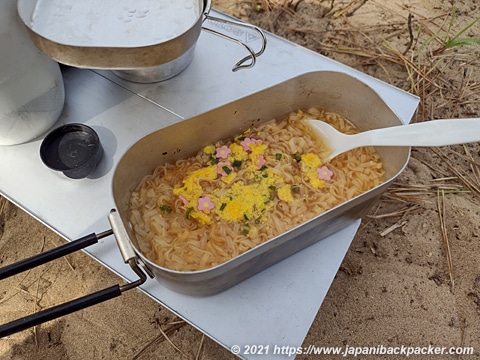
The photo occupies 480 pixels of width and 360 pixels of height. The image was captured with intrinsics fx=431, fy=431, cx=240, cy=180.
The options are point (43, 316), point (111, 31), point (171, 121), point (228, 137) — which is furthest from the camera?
point (171, 121)

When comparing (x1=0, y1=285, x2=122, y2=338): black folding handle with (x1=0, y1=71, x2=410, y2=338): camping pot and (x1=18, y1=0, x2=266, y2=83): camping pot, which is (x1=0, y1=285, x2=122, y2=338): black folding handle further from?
(x1=18, y1=0, x2=266, y2=83): camping pot

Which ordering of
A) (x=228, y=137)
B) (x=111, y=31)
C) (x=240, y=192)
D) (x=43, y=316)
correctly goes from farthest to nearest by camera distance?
(x=228, y=137) → (x=240, y=192) → (x=111, y=31) → (x=43, y=316)

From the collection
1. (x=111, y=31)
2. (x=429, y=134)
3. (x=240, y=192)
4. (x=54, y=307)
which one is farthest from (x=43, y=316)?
(x=429, y=134)

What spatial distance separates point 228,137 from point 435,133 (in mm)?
791

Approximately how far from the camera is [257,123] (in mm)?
1826

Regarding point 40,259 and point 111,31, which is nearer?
point 40,259

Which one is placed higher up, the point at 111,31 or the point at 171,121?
the point at 111,31

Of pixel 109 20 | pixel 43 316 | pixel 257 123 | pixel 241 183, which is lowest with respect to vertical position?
pixel 43 316

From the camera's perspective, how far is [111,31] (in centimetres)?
143

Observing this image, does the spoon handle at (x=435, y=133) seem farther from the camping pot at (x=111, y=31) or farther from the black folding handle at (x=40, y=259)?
the black folding handle at (x=40, y=259)

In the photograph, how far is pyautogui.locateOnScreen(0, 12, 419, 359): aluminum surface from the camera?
61.0 inches

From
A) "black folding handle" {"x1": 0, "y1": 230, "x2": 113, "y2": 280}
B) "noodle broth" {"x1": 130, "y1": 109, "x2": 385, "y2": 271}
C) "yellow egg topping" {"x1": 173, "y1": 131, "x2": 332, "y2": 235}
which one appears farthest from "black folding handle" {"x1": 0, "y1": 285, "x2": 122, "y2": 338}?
"yellow egg topping" {"x1": 173, "y1": 131, "x2": 332, "y2": 235}

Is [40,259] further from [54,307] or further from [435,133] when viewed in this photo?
[435,133]

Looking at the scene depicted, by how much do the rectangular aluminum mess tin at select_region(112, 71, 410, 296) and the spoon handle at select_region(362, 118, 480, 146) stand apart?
0.08 m
